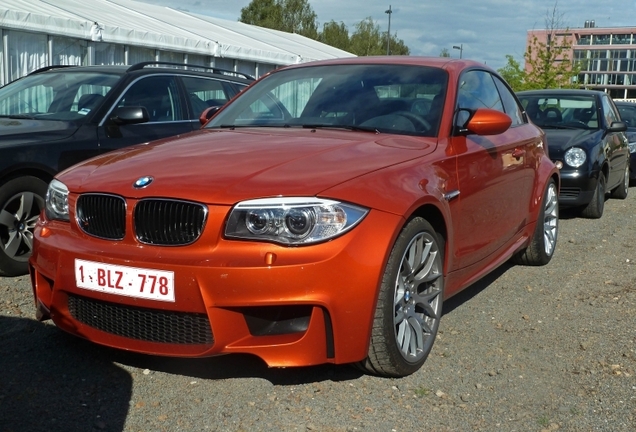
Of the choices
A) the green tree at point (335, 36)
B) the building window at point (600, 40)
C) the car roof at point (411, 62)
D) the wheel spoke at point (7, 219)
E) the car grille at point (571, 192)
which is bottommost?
the wheel spoke at point (7, 219)

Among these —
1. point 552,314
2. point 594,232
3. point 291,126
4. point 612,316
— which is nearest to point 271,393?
point 291,126

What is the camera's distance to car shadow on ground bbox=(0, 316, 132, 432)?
127 inches

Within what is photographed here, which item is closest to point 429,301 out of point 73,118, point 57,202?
point 57,202

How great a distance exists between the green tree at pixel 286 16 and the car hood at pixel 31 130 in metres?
55.2

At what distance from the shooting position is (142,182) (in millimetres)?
3592

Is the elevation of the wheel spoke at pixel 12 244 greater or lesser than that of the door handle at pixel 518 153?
lesser

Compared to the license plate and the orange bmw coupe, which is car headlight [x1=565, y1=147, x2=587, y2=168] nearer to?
the orange bmw coupe

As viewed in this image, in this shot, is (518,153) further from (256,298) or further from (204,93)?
(204,93)

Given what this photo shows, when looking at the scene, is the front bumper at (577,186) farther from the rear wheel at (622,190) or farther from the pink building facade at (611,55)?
the pink building facade at (611,55)

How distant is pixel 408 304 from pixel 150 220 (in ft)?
4.21

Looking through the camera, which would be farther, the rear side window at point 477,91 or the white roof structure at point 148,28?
the white roof structure at point 148,28

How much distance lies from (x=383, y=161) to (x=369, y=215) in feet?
1.60

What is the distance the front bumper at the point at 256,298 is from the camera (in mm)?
3244

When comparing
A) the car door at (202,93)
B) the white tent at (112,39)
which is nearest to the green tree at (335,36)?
the white tent at (112,39)
